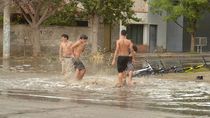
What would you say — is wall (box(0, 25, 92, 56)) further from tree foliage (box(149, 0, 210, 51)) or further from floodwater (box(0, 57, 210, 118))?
floodwater (box(0, 57, 210, 118))

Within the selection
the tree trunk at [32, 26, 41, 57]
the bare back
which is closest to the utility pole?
the tree trunk at [32, 26, 41, 57]

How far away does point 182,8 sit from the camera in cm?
4575

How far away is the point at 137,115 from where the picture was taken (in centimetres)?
1145

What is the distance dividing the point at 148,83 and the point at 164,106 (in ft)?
20.2

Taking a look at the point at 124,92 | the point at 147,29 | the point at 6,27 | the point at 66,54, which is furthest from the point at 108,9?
the point at 124,92

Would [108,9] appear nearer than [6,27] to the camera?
No

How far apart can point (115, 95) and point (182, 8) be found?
1223 inches

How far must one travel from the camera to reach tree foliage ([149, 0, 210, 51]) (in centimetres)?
4562

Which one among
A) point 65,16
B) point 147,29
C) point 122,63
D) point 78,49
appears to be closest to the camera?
point 122,63

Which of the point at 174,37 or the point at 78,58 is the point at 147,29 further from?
the point at 78,58

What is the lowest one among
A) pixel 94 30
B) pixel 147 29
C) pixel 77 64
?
pixel 77 64

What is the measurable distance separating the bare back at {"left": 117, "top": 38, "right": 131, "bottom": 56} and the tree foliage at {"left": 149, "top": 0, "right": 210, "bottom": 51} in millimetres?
27451

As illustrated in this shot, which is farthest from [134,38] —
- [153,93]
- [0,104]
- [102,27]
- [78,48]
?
[0,104]

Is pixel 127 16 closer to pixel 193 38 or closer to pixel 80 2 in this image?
pixel 80 2
